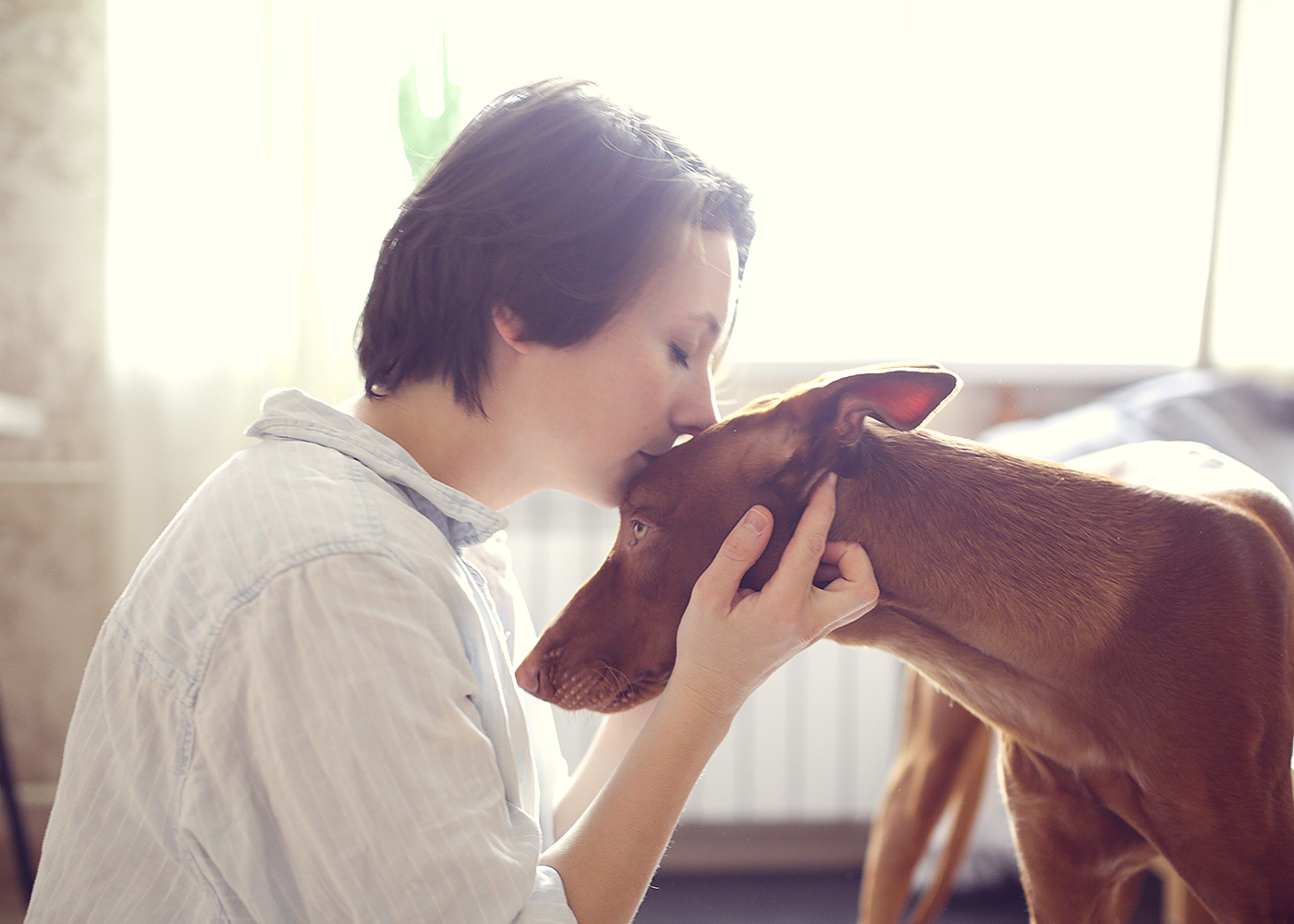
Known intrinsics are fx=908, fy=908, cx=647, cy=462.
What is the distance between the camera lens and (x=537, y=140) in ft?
2.91

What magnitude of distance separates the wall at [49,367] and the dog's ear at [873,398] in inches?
73.8

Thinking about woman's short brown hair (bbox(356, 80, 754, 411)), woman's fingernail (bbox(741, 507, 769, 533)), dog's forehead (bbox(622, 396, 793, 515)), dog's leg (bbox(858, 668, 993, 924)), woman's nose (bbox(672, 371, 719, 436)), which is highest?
woman's short brown hair (bbox(356, 80, 754, 411))

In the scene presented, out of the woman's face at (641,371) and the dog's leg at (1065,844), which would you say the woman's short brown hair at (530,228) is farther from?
the dog's leg at (1065,844)

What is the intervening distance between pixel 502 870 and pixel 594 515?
1634 mm

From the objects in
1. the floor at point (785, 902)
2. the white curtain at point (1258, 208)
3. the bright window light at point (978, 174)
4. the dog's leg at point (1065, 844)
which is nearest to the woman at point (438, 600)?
the dog's leg at point (1065, 844)

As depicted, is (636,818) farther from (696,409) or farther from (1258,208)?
(1258,208)

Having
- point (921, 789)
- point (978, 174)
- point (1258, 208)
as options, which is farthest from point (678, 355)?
point (1258, 208)

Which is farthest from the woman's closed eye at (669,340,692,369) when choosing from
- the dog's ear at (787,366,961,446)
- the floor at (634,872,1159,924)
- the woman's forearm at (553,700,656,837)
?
the floor at (634,872,1159,924)

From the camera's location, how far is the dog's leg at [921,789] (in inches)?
65.8

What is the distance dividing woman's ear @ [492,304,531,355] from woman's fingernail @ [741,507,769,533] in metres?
0.27

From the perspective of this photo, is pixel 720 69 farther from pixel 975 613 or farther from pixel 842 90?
pixel 975 613

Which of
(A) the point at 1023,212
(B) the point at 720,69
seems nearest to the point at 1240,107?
(A) the point at 1023,212

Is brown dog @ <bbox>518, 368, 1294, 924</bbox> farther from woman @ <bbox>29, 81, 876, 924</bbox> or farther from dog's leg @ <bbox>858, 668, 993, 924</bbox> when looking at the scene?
dog's leg @ <bbox>858, 668, 993, 924</bbox>

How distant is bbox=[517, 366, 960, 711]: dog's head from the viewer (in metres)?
0.90
